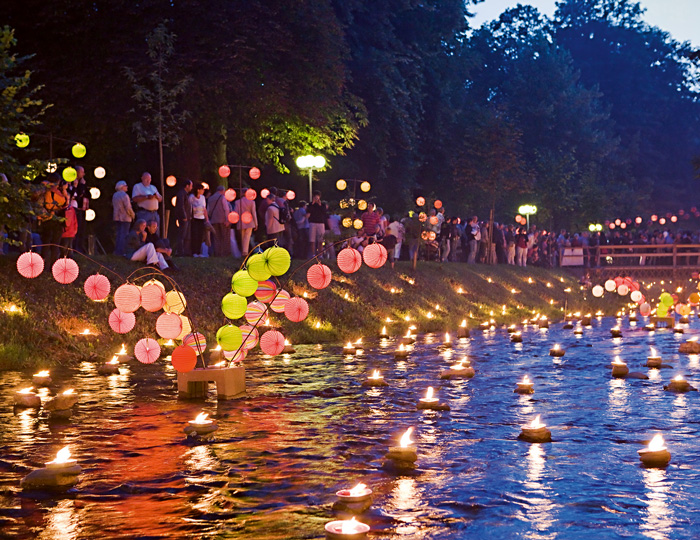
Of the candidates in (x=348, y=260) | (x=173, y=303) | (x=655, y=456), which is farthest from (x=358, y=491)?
(x=348, y=260)

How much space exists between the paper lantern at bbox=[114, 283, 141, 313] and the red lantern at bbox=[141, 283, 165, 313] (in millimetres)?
260

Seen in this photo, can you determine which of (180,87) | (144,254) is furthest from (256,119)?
(144,254)

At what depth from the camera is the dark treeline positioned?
948 inches

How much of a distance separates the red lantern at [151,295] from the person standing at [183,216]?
35.2 feet

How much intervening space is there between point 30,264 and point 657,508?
1106cm

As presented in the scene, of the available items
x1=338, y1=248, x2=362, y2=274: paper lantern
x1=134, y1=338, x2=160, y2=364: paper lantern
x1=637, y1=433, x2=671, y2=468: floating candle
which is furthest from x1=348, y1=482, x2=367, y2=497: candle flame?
x1=134, y1=338, x2=160, y2=364: paper lantern

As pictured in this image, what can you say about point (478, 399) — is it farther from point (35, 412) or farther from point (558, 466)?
point (35, 412)

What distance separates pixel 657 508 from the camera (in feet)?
20.6

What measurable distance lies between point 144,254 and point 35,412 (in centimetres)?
956

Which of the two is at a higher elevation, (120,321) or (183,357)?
(120,321)

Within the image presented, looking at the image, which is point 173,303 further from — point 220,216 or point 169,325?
point 220,216

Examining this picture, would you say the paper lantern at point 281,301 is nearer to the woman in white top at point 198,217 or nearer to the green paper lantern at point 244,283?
the green paper lantern at point 244,283

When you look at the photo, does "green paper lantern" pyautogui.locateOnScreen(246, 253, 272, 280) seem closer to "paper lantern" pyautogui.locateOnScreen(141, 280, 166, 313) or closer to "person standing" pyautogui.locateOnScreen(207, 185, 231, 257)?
"paper lantern" pyautogui.locateOnScreen(141, 280, 166, 313)

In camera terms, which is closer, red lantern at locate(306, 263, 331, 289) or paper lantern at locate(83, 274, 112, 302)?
red lantern at locate(306, 263, 331, 289)
